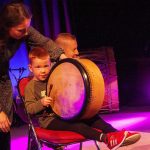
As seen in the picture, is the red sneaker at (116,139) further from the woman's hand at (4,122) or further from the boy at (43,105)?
the woman's hand at (4,122)

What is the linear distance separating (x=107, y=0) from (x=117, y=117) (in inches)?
89.3

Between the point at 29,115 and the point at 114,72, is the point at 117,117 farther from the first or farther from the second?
the point at 29,115

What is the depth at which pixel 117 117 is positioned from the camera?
6422mm

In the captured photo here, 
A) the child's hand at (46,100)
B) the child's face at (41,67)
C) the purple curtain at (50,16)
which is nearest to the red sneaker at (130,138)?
the child's hand at (46,100)

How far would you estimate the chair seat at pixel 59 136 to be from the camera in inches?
124

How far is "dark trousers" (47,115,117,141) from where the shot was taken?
126 inches

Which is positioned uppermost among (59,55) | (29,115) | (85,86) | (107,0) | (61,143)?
(107,0)

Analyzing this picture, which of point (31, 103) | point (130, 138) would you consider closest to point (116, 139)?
point (130, 138)

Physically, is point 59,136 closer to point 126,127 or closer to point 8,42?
point 8,42

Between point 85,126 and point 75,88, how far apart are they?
31cm

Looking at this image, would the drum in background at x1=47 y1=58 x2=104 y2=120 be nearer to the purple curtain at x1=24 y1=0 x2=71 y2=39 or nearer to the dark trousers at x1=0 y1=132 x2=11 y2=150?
the dark trousers at x1=0 y1=132 x2=11 y2=150

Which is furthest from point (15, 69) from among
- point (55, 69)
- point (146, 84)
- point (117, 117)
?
point (55, 69)

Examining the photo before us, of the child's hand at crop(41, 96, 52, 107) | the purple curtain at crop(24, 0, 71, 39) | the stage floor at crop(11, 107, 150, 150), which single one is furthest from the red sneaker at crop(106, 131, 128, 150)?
the purple curtain at crop(24, 0, 71, 39)

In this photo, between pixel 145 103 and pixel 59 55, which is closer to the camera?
pixel 59 55
